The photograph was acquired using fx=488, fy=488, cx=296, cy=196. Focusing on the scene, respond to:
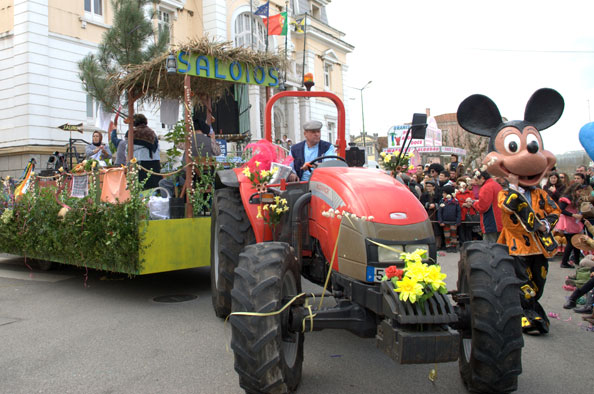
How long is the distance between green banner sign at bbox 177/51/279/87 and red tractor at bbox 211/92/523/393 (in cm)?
304

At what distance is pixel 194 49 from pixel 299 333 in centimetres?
416

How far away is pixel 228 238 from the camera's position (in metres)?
4.97

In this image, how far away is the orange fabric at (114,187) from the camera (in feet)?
19.9

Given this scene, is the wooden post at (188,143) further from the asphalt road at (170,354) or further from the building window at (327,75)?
the building window at (327,75)

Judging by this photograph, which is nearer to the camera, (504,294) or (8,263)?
(504,294)

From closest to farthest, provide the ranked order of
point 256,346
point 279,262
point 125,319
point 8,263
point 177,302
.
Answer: point 256,346 → point 279,262 → point 125,319 → point 177,302 → point 8,263

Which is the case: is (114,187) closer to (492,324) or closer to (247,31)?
(492,324)

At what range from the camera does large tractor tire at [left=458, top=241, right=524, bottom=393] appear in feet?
9.97

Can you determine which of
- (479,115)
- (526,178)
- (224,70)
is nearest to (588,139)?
(526,178)

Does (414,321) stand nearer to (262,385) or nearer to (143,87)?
(262,385)

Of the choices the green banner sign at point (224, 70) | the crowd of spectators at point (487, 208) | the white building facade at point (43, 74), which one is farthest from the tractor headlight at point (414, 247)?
the white building facade at point (43, 74)

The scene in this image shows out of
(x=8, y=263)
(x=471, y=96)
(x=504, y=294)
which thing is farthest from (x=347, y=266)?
(x=8, y=263)

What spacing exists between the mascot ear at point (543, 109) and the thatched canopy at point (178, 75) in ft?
11.3

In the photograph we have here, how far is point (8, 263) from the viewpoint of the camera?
9.48 meters
